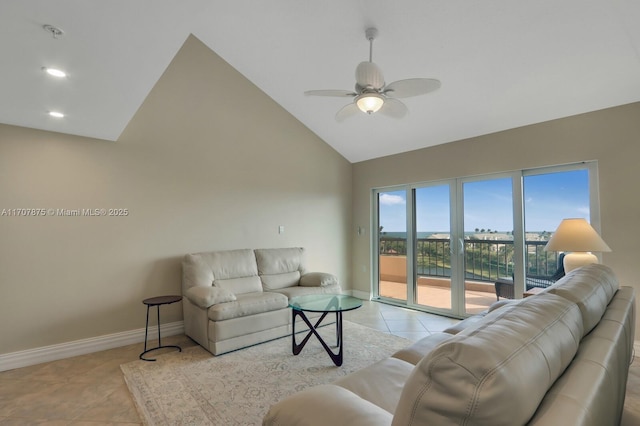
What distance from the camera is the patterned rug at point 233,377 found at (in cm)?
214

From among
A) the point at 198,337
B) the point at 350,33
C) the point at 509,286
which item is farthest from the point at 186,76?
the point at 509,286

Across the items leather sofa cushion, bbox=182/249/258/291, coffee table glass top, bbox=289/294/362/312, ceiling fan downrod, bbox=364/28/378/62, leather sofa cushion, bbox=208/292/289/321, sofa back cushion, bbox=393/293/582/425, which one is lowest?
leather sofa cushion, bbox=208/292/289/321

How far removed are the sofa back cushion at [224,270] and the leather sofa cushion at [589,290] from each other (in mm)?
3259

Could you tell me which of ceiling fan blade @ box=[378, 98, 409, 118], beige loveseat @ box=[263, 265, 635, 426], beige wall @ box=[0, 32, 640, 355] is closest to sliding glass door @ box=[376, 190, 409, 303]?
beige wall @ box=[0, 32, 640, 355]

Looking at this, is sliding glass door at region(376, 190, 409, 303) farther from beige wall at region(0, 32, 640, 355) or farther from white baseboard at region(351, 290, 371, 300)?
beige wall at region(0, 32, 640, 355)

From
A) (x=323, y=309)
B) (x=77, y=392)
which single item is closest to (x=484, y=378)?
(x=323, y=309)

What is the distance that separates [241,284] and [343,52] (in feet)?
9.82

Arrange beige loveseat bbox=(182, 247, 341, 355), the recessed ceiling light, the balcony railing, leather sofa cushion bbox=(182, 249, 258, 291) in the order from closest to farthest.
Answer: the recessed ceiling light, beige loveseat bbox=(182, 247, 341, 355), leather sofa cushion bbox=(182, 249, 258, 291), the balcony railing

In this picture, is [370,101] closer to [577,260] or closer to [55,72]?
[55,72]

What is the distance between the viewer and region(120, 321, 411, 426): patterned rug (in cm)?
214

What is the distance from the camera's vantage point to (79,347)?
3.18 m

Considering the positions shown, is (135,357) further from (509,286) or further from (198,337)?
(509,286)

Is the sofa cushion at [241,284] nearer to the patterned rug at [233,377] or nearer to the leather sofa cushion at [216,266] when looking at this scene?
the leather sofa cushion at [216,266]

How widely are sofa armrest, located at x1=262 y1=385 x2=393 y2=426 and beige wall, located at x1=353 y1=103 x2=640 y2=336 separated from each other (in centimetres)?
357
